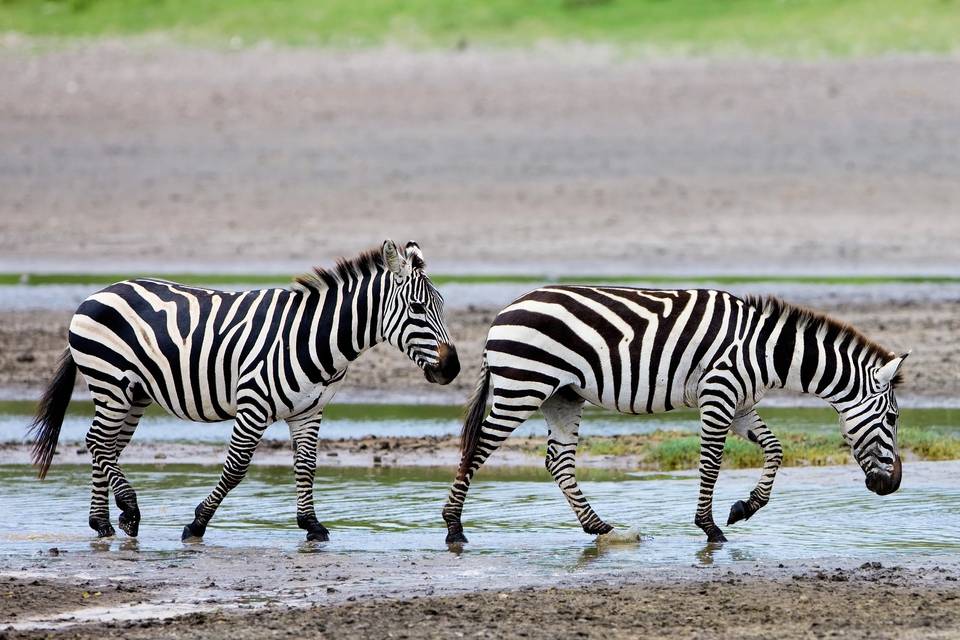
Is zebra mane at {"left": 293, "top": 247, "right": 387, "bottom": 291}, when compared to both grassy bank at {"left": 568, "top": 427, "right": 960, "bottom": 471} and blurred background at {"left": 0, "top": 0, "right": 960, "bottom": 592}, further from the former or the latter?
grassy bank at {"left": 568, "top": 427, "right": 960, "bottom": 471}

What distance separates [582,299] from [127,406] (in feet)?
8.58

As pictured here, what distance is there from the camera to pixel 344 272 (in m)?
9.27

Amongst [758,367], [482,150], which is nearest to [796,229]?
[482,150]

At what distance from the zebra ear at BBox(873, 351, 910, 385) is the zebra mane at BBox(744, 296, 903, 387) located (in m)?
0.06

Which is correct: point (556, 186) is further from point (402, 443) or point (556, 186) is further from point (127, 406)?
point (127, 406)

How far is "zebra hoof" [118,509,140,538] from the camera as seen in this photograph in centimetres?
917

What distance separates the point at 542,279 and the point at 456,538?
10095 millimetres

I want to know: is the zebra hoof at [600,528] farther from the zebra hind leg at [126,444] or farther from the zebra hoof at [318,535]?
the zebra hind leg at [126,444]

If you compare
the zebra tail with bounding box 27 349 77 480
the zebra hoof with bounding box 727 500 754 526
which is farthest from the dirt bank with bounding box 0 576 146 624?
the zebra hoof with bounding box 727 500 754 526

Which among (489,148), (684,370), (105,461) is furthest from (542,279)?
(105,461)

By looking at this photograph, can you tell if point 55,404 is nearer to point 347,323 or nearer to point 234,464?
point 234,464

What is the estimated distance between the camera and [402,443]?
467 inches

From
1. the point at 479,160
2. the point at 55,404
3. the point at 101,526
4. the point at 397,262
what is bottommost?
the point at 101,526

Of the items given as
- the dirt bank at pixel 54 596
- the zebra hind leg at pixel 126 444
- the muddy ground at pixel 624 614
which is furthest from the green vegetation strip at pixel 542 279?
the muddy ground at pixel 624 614
